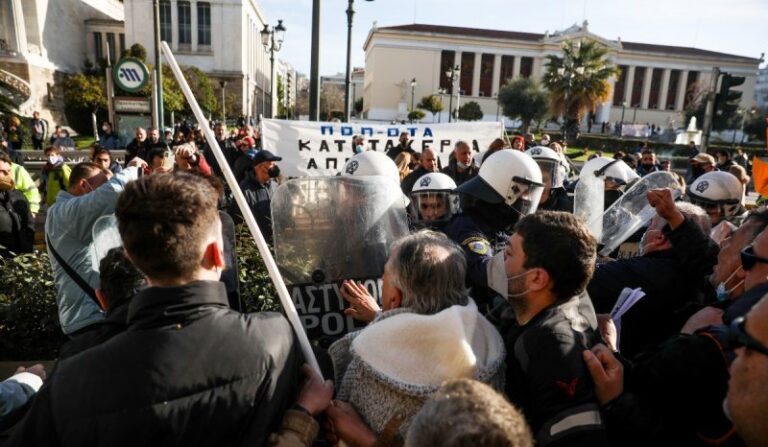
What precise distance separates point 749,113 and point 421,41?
41.1 metres

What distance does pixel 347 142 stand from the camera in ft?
26.9

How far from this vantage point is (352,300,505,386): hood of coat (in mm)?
1463

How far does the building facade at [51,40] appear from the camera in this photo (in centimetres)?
2902

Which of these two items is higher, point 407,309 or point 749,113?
point 749,113

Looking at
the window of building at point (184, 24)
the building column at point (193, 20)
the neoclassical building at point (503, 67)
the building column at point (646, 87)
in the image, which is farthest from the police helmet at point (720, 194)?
the building column at point (646, 87)

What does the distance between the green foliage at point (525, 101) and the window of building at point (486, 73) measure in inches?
809

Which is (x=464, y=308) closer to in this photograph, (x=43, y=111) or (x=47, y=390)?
(x=47, y=390)

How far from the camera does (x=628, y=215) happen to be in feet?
12.1

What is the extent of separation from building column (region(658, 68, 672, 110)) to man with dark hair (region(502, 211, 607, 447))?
83.7 meters

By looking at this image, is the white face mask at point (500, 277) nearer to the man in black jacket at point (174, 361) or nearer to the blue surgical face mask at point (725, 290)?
the man in black jacket at point (174, 361)

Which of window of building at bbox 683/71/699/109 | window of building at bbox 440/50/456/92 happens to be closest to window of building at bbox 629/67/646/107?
window of building at bbox 683/71/699/109

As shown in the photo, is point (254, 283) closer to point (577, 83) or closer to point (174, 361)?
point (174, 361)

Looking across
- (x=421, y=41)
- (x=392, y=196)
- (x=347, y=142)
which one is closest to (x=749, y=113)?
(x=421, y=41)

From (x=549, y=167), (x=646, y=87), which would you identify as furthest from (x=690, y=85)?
(x=549, y=167)
